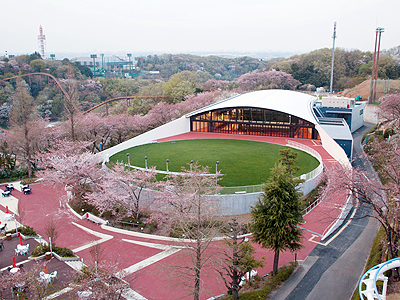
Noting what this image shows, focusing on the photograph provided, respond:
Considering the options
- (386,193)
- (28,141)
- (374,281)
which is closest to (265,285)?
(374,281)

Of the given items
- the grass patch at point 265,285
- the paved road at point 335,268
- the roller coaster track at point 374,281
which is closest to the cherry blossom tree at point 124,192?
the grass patch at point 265,285

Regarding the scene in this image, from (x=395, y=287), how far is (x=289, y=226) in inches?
183

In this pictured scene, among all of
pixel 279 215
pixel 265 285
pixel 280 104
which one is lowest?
pixel 265 285

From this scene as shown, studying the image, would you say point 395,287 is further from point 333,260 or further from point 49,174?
point 49,174

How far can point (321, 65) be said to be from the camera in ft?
258

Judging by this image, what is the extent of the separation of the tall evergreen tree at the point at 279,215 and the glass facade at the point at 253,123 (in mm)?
24637

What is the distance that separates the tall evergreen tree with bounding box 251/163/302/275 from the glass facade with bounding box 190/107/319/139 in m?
24.6

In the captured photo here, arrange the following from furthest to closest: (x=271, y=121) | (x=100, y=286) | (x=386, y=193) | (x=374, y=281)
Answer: (x=271, y=121), (x=386, y=193), (x=100, y=286), (x=374, y=281)

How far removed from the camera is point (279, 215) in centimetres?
1461

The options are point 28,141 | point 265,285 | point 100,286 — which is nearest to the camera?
point 100,286

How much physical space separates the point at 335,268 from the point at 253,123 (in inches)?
1042

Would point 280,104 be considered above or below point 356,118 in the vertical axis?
above

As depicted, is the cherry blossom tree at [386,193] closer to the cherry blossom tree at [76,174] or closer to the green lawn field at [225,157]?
the green lawn field at [225,157]

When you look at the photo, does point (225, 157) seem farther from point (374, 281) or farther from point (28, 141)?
point (374, 281)
